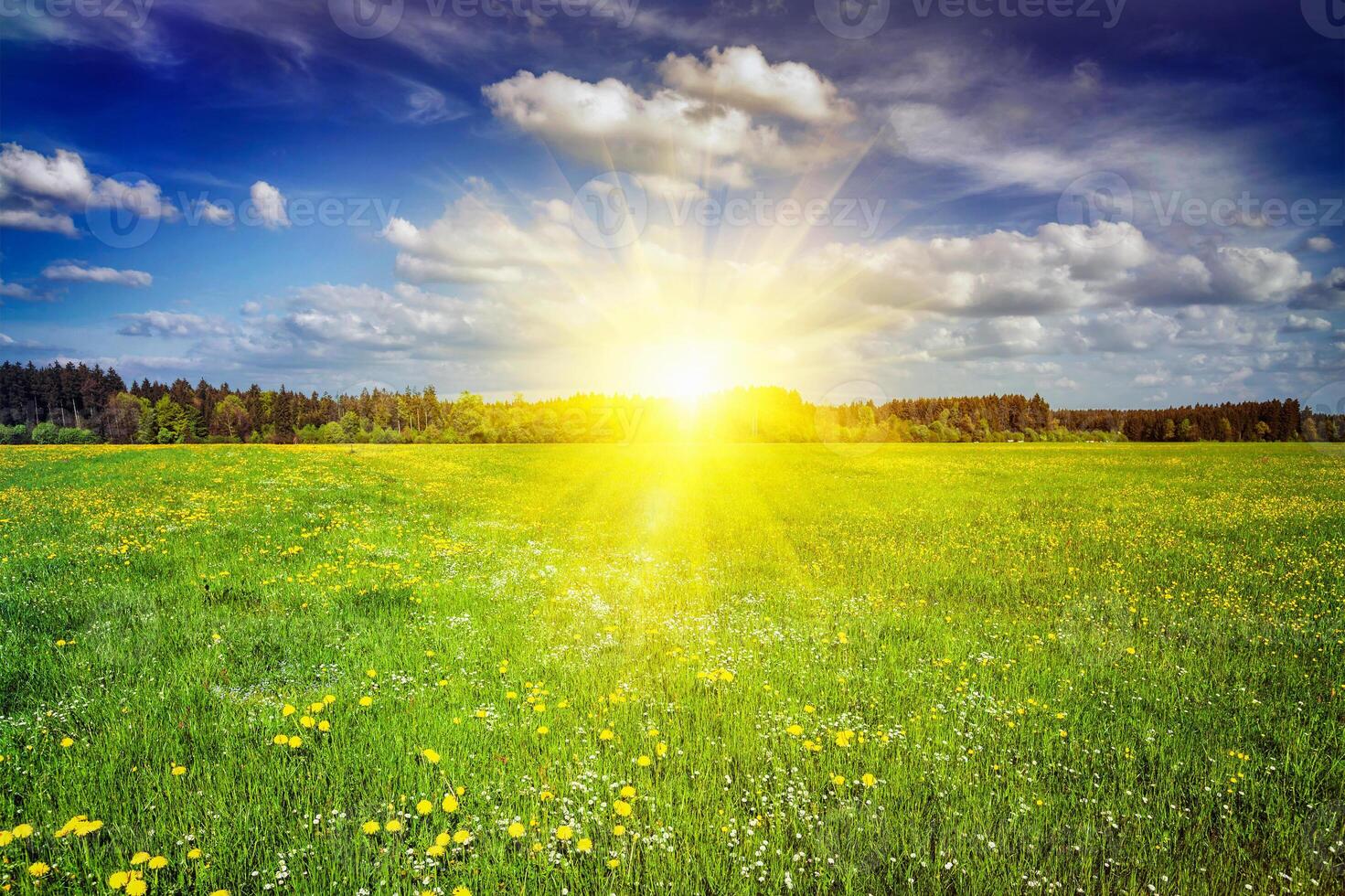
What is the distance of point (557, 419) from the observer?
382 ft

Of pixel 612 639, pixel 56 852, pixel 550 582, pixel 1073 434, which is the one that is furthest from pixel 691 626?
pixel 1073 434

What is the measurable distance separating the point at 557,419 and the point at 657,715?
112336mm

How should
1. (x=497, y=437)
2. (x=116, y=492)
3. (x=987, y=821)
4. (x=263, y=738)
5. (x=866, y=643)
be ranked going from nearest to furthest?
(x=987, y=821) < (x=263, y=738) < (x=866, y=643) < (x=116, y=492) < (x=497, y=437)

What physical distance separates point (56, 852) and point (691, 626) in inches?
272

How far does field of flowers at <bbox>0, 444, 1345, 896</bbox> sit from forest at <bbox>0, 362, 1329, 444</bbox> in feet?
327

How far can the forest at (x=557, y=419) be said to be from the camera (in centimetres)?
9781

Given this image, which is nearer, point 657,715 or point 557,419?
point 657,715

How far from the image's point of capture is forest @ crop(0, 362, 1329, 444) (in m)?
97.8

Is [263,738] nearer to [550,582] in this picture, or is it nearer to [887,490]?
[550,582]

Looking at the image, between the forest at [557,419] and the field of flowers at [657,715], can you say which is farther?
the forest at [557,419]

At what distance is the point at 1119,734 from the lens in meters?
6.24

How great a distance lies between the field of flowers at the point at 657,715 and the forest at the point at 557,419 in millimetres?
99614

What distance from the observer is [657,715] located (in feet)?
21.2

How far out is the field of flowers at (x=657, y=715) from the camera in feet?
14.3
